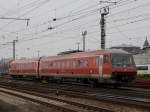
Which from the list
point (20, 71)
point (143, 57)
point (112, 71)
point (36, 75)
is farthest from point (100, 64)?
point (143, 57)

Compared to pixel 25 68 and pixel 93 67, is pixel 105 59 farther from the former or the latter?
pixel 25 68

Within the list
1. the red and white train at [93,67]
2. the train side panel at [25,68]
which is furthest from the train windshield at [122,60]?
the train side panel at [25,68]

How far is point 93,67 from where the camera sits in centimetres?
2941

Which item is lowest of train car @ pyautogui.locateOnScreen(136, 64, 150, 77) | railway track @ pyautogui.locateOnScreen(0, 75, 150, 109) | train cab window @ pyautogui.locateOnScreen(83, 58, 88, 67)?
railway track @ pyautogui.locateOnScreen(0, 75, 150, 109)

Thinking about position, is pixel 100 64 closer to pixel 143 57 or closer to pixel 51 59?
pixel 51 59

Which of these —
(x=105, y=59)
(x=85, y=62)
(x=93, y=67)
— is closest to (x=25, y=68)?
(x=85, y=62)

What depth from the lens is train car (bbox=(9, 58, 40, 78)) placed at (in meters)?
45.2

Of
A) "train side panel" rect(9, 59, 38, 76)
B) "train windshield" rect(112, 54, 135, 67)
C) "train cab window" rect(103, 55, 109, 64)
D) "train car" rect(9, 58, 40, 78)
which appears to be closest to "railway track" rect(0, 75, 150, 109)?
"train windshield" rect(112, 54, 135, 67)

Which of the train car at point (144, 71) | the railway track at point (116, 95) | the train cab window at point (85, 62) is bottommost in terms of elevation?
the railway track at point (116, 95)

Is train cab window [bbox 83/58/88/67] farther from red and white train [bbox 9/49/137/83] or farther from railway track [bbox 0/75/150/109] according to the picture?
railway track [bbox 0/75/150/109]

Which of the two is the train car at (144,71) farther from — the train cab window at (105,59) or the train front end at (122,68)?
the train cab window at (105,59)

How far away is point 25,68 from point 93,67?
21.1 m

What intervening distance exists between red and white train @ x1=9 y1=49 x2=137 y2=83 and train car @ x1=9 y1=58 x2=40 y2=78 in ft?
11.0

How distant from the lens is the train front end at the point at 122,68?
27.1 meters
